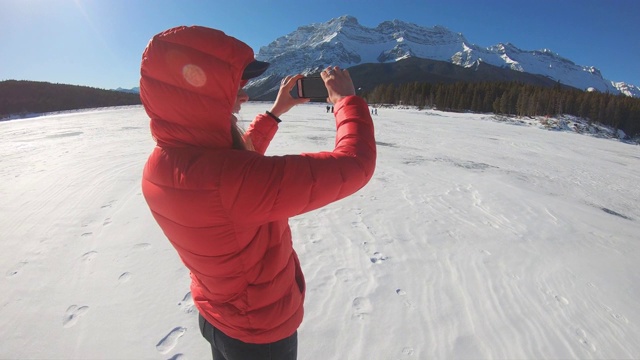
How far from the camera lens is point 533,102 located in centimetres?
5459

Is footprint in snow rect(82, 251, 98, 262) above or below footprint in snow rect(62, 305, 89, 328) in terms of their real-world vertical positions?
above

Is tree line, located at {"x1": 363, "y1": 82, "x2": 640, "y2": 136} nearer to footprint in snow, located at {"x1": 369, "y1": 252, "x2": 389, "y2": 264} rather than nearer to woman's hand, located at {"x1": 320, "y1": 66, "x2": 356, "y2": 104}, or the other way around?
footprint in snow, located at {"x1": 369, "y1": 252, "x2": 389, "y2": 264}

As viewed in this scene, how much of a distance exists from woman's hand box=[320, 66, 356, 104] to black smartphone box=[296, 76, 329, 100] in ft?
0.34

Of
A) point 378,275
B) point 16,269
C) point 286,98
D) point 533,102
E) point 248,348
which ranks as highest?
point 533,102

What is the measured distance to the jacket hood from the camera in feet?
3.16

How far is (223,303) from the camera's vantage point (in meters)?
1.34

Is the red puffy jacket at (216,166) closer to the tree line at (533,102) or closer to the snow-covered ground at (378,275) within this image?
the snow-covered ground at (378,275)

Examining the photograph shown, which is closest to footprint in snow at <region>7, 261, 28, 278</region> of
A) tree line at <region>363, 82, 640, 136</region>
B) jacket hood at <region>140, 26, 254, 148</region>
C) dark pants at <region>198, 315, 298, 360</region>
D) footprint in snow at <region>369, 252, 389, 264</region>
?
dark pants at <region>198, 315, 298, 360</region>

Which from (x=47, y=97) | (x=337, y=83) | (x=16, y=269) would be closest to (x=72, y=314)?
(x=16, y=269)

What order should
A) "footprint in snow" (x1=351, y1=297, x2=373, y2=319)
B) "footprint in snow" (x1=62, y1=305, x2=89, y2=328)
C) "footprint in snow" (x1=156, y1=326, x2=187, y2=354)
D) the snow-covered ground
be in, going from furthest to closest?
"footprint in snow" (x1=351, y1=297, x2=373, y2=319), "footprint in snow" (x1=62, y1=305, x2=89, y2=328), the snow-covered ground, "footprint in snow" (x1=156, y1=326, x2=187, y2=354)

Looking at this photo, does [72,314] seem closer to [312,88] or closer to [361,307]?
[361,307]

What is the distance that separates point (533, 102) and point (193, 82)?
67.0 metres

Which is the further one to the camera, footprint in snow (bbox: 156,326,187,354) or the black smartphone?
footprint in snow (bbox: 156,326,187,354)

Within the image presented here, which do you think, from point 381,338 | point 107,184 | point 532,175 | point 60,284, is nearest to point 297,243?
point 381,338
